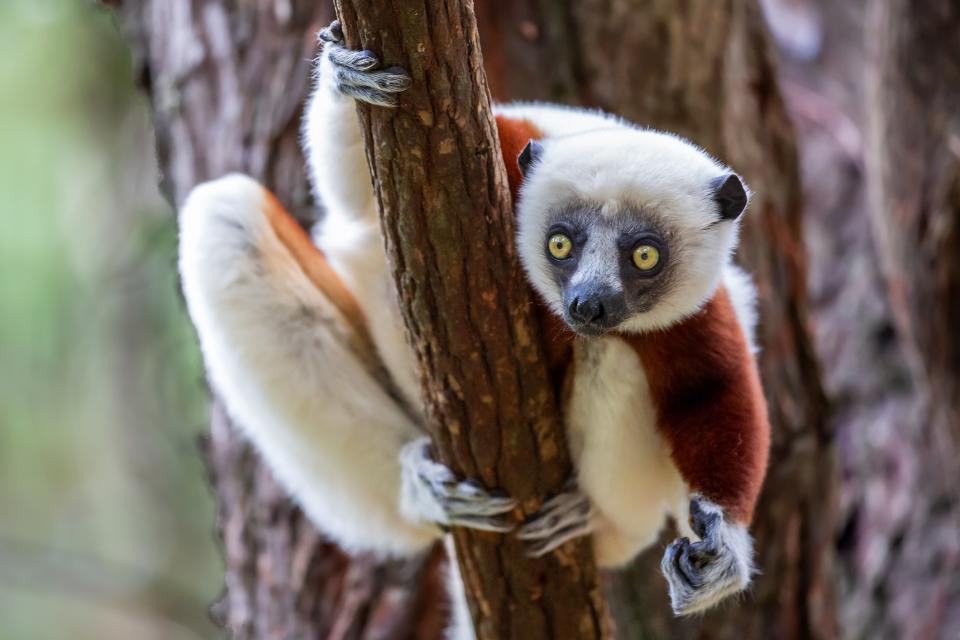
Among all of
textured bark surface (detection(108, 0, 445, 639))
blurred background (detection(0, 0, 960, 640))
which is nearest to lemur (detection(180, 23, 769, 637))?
textured bark surface (detection(108, 0, 445, 639))

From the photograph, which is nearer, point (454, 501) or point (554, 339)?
point (554, 339)

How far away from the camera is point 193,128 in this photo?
4.80 meters

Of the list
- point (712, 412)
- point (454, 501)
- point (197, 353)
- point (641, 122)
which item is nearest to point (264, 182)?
point (641, 122)

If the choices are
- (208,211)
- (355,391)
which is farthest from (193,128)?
(355,391)

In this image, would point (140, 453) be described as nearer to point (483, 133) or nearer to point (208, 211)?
point (208, 211)

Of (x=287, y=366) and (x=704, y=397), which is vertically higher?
(x=287, y=366)

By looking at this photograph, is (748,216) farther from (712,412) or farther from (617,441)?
(617,441)

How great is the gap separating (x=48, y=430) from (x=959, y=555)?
A: 7.25 meters

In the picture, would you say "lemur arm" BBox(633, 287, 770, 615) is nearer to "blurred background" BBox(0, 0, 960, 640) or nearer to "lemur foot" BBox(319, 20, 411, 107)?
"lemur foot" BBox(319, 20, 411, 107)

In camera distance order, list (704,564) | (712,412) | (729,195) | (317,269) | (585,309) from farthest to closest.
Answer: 1. (317,269)
2. (712,412)
3. (729,195)
4. (704,564)
5. (585,309)

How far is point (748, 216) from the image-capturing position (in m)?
4.51

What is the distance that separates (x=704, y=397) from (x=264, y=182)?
95.3 inches

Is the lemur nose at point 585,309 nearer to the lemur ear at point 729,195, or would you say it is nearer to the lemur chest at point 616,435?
the lemur chest at point 616,435

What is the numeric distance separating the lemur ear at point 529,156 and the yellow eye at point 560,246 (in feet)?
0.84
